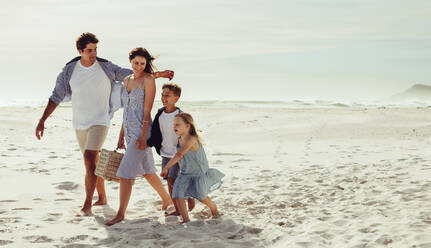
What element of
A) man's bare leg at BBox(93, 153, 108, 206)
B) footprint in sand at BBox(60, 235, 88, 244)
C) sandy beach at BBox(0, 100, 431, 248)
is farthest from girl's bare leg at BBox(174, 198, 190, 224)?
man's bare leg at BBox(93, 153, 108, 206)

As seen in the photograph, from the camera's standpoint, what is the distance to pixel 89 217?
18.2 ft

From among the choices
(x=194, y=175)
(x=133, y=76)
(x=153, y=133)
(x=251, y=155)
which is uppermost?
(x=133, y=76)

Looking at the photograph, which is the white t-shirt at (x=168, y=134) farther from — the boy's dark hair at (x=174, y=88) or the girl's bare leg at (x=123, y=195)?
the girl's bare leg at (x=123, y=195)

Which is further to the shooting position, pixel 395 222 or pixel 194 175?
pixel 194 175

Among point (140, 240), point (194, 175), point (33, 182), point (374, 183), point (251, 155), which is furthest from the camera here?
point (251, 155)

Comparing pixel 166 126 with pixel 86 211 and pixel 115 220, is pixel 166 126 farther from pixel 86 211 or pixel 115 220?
pixel 86 211

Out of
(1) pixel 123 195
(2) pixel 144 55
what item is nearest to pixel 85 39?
(2) pixel 144 55

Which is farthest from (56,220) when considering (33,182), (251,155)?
(251,155)

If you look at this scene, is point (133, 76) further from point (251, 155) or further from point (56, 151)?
point (56, 151)

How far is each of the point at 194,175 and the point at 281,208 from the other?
1182 millimetres

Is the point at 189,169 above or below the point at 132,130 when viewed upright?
below

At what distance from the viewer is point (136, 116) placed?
5.18m

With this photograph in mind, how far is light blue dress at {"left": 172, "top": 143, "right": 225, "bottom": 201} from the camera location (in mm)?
5105

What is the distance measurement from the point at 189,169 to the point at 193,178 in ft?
0.32
